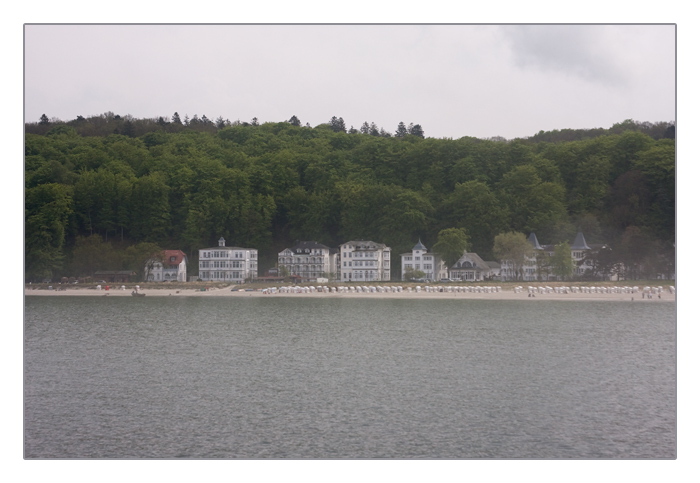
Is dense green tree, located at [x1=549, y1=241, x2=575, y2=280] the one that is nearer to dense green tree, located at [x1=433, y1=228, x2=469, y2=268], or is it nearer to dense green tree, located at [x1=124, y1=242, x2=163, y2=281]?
dense green tree, located at [x1=433, y1=228, x2=469, y2=268]

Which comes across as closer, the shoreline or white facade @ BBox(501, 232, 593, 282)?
the shoreline

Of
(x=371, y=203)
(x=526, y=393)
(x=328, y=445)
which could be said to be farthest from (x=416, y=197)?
(x=328, y=445)

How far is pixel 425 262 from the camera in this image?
60656mm

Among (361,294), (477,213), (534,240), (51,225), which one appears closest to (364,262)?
(477,213)

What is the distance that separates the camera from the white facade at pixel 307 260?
61.2m

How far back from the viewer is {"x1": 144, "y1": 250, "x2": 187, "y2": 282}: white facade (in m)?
55.4

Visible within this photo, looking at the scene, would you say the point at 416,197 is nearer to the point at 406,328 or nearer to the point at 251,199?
the point at 251,199

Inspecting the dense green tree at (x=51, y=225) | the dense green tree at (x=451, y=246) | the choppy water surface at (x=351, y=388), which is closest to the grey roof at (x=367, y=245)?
the dense green tree at (x=451, y=246)

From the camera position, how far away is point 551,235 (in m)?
63.6

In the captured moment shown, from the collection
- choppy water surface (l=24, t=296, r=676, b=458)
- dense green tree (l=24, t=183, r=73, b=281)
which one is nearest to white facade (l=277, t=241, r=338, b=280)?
dense green tree (l=24, t=183, r=73, b=281)

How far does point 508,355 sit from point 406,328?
798 centimetres

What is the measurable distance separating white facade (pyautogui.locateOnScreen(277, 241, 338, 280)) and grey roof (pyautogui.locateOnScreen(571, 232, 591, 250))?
19600mm

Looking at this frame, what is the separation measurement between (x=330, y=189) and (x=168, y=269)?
2230 centimetres

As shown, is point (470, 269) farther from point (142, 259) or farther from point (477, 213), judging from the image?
point (142, 259)
